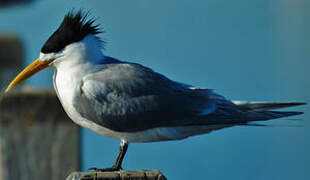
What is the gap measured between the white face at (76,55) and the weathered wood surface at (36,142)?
2.04 ft

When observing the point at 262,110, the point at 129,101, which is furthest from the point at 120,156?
the point at 262,110

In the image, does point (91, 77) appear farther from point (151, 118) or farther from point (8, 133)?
point (8, 133)

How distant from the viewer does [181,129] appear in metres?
5.29

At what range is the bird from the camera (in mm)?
5180

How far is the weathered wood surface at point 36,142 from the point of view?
19.1ft

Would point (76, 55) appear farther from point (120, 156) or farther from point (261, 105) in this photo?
point (261, 105)

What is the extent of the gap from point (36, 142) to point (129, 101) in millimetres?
1205

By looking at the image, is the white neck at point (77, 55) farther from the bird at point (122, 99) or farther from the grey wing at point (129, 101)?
the grey wing at point (129, 101)

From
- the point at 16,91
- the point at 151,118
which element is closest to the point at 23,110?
the point at 16,91

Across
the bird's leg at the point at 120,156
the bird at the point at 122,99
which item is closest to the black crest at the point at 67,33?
the bird at the point at 122,99

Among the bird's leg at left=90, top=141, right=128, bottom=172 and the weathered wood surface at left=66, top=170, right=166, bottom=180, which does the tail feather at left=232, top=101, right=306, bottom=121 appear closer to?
the bird's leg at left=90, top=141, right=128, bottom=172

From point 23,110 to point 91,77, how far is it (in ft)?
3.55

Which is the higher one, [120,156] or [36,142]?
[36,142]

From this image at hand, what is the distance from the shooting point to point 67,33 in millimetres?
5457
